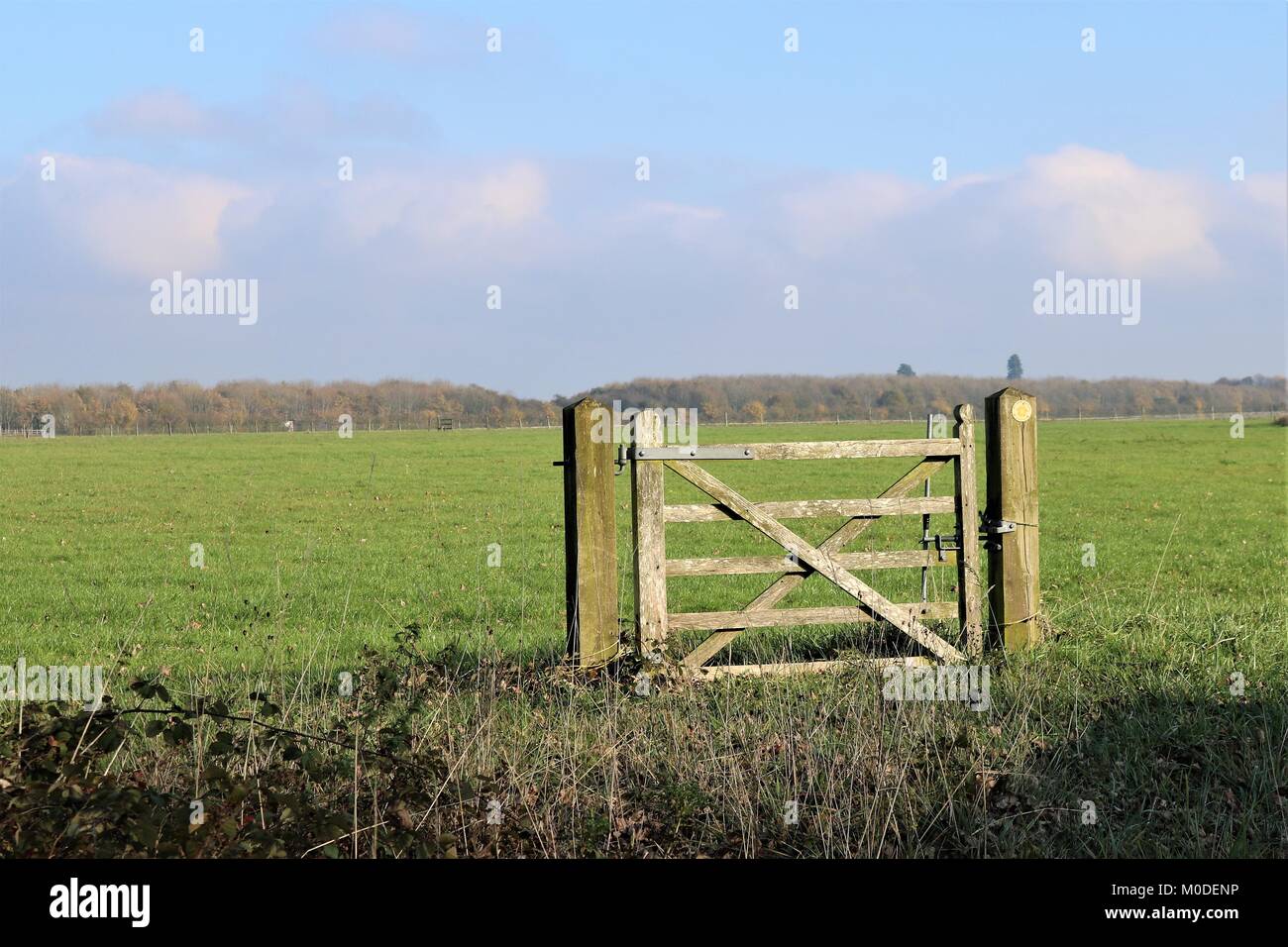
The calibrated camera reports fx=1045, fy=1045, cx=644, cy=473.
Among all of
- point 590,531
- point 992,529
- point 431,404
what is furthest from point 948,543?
point 431,404

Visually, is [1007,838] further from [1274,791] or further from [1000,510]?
[1000,510]

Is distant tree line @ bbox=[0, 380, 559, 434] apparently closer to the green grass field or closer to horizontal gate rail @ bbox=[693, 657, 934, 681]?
the green grass field

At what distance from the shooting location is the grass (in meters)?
4.91

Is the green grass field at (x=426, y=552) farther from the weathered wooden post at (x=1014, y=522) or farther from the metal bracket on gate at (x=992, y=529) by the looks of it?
the metal bracket on gate at (x=992, y=529)

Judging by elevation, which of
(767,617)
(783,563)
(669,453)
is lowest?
(767,617)

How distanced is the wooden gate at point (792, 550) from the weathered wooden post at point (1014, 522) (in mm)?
188

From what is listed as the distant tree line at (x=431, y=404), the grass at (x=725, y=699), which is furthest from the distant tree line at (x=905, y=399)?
the grass at (x=725, y=699)

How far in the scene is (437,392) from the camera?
4099 inches

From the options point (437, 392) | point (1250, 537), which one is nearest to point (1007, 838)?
point (1250, 537)

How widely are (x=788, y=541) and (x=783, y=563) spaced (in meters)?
0.22

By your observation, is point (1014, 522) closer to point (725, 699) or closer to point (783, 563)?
point (783, 563)

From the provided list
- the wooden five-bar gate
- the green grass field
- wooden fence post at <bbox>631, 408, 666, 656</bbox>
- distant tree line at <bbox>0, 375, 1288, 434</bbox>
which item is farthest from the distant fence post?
distant tree line at <bbox>0, 375, 1288, 434</bbox>

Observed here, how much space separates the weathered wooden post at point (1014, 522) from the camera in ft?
27.8

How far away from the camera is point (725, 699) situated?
7027 millimetres
